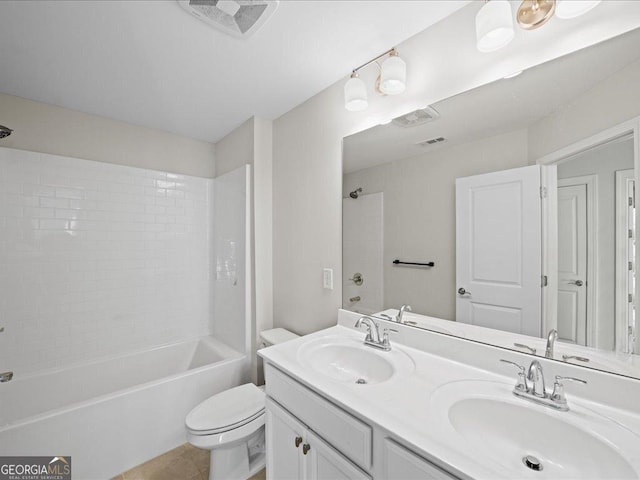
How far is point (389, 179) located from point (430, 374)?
926 mm

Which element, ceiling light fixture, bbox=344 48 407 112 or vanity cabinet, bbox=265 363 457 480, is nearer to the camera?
vanity cabinet, bbox=265 363 457 480

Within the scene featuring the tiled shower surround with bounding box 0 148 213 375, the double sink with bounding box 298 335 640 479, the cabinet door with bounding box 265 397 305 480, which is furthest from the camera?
the tiled shower surround with bounding box 0 148 213 375

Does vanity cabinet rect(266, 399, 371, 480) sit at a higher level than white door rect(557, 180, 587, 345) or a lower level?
lower

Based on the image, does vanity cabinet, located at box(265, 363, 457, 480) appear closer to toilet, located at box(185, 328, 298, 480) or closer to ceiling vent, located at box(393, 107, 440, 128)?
toilet, located at box(185, 328, 298, 480)

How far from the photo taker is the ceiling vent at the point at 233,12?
3.80ft

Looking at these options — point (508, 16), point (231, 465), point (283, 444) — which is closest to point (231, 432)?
point (231, 465)

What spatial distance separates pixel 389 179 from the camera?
147 centimetres

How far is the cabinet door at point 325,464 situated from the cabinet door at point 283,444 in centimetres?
5

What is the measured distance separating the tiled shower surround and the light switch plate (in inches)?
57.8

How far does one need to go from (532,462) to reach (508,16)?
1.40 metres

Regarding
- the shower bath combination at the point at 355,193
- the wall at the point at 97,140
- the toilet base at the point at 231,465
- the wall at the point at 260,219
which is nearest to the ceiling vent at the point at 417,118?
the shower bath combination at the point at 355,193

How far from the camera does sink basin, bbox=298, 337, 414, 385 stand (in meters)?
1.20

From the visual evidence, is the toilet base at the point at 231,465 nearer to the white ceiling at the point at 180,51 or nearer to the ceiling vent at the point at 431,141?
the ceiling vent at the point at 431,141

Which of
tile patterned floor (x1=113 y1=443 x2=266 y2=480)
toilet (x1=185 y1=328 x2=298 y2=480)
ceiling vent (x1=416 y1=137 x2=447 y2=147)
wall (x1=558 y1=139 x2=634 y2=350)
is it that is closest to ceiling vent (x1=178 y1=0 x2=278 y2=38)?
ceiling vent (x1=416 y1=137 x2=447 y2=147)
